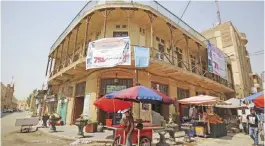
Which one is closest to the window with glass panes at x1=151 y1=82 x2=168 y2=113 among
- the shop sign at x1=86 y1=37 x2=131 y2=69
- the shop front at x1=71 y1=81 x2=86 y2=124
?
the shop sign at x1=86 y1=37 x2=131 y2=69

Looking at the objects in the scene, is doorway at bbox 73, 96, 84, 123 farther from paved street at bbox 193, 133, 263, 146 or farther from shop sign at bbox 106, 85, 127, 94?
paved street at bbox 193, 133, 263, 146

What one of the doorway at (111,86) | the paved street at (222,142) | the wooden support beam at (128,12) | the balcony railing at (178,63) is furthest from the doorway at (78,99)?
the paved street at (222,142)

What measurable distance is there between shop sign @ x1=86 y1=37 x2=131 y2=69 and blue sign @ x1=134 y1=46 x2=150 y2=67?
44 centimetres

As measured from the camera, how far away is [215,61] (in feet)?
57.1

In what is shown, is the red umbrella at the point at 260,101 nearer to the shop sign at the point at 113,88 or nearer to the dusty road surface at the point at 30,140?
the shop sign at the point at 113,88

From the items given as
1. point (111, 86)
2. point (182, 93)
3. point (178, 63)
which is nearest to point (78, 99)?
point (111, 86)

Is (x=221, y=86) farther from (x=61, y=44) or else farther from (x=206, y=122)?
(x=61, y=44)

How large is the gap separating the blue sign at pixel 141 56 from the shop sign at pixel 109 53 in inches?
17.4

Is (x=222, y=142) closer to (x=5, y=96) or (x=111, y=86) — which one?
(x=111, y=86)

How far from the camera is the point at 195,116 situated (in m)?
12.9

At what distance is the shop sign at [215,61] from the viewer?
16.5 m

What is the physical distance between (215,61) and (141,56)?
10543 mm

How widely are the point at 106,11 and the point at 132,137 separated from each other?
8.81m

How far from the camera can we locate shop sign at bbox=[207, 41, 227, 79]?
54.3 feet
